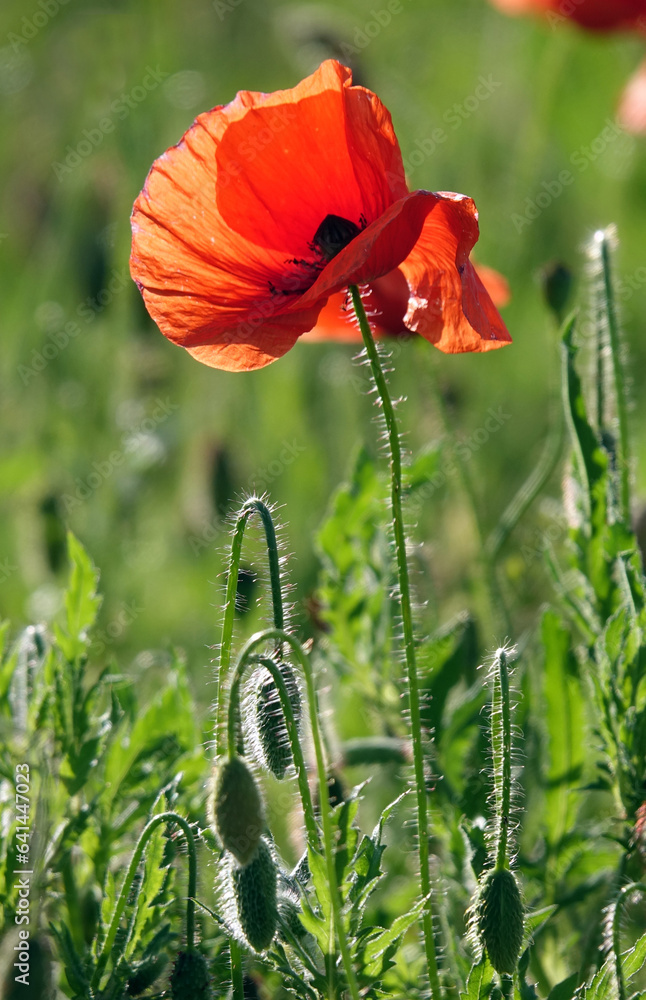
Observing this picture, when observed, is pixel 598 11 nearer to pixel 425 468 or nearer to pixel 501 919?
pixel 425 468

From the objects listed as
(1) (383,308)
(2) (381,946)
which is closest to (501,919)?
(2) (381,946)

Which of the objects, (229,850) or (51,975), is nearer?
(229,850)

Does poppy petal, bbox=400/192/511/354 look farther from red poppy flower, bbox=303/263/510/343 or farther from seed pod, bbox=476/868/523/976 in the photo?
seed pod, bbox=476/868/523/976

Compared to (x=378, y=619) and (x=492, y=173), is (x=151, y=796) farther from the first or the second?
(x=492, y=173)

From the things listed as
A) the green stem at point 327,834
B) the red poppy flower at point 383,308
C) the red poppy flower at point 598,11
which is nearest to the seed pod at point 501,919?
the green stem at point 327,834

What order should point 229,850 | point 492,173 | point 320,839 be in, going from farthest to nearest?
point 492,173 < point 320,839 < point 229,850

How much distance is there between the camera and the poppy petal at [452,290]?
4.26 ft

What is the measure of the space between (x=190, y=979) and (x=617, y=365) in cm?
96

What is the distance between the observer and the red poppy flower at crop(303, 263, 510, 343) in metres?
2.06

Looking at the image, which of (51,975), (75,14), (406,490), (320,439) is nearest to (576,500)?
(406,490)

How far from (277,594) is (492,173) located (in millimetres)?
3698

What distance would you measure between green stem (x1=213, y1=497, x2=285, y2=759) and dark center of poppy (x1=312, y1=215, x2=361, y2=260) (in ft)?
1.13

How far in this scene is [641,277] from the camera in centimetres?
372

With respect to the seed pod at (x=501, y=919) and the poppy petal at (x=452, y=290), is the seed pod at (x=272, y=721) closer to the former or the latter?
the seed pod at (x=501, y=919)
